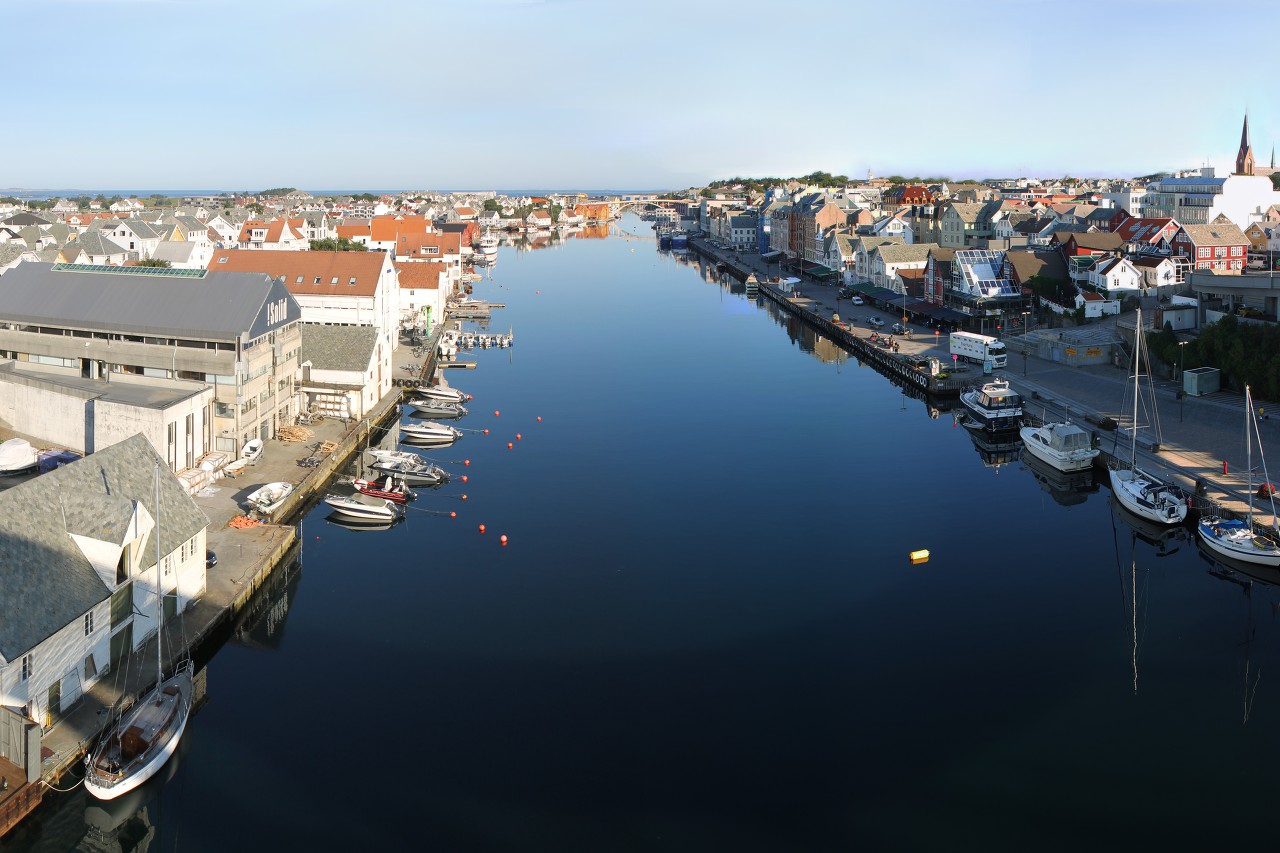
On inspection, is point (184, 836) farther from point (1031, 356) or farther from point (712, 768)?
point (1031, 356)

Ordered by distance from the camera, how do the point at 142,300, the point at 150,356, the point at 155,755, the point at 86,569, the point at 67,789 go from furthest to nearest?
the point at 142,300 < the point at 150,356 < the point at 86,569 < the point at 155,755 < the point at 67,789

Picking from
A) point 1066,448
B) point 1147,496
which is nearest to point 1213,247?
point 1066,448

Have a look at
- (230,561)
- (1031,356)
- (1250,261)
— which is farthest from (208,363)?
(1250,261)

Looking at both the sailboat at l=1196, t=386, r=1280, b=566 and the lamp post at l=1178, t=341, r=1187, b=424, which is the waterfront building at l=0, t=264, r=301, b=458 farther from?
the lamp post at l=1178, t=341, r=1187, b=424

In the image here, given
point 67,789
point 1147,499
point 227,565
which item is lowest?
point 67,789

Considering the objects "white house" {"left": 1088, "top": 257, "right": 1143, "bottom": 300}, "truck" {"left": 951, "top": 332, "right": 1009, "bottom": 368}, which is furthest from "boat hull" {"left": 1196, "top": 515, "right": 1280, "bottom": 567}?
"white house" {"left": 1088, "top": 257, "right": 1143, "bottom": 300}

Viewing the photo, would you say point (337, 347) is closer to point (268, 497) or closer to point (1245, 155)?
point (268, 497)

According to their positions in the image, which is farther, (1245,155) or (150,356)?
(1245,155)
